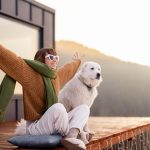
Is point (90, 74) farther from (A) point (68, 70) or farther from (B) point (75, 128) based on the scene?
(B) point (75, 128)

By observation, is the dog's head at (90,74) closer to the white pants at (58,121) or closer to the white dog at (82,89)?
the white dog at (82,89)

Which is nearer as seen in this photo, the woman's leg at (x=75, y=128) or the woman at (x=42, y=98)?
the woman's leg at (x=75, y=128)

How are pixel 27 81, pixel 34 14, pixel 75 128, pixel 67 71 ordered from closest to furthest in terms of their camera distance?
pixel 75 128 < pixel 27 81 < pixel 67 71 < pixel 34 14

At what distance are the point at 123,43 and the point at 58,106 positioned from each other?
44.8ft

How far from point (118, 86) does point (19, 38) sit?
26.0 feet

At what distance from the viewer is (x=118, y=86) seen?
16266 mm

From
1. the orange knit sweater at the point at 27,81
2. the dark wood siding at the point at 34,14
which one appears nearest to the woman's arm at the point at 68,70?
the orange knit sweater at the point at 27,81

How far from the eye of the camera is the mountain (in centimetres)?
1582

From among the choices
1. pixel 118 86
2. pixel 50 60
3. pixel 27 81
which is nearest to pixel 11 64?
pixel 27 81

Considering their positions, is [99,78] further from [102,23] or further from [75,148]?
[102,23]

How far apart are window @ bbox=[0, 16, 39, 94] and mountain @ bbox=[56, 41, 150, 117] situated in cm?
553

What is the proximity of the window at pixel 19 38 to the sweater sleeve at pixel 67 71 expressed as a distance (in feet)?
Answer: 11.1

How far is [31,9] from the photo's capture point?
961cm

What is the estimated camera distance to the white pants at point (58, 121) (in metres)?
3.81
